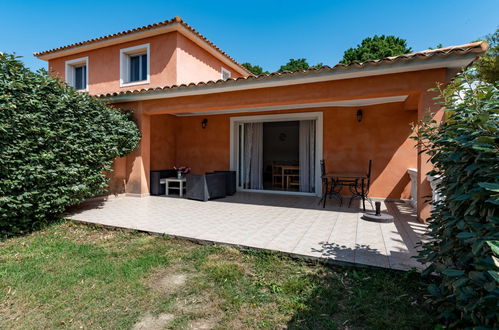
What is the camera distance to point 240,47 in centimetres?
1953

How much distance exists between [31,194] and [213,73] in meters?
8.79

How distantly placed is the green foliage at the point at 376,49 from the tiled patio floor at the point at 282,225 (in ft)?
65.7

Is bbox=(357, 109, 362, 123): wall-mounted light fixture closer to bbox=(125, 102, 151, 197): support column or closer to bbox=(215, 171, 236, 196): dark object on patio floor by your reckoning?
bbox=(215, 171, 236, 196): dark object on patio floor

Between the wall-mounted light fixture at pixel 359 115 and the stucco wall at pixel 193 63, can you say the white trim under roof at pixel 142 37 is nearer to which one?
the stucco wall at pixel 193 63

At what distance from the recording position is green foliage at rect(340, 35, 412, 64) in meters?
22.4

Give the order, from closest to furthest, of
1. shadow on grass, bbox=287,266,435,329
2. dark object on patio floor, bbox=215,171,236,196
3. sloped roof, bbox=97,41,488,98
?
shadow on grass, bbox=287,266,435,329 < sloped roof, bbox=97,41,488,98 < dark object on patio floor, bbox=215,171,236,196

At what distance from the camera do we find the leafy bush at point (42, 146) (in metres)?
4.41

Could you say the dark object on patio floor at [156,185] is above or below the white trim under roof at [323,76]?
below

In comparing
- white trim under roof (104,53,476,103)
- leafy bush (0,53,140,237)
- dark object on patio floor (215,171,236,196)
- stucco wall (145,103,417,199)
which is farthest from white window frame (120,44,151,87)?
dark object on patio floor (215,171,236,196)

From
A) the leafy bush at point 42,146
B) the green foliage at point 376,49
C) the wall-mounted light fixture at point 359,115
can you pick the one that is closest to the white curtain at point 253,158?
the wall-mounted light fixture at point 359,115

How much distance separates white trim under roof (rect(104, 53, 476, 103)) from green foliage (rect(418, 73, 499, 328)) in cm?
306

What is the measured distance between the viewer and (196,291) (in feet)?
9.10

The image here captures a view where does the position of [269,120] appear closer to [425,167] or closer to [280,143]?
[280,143]

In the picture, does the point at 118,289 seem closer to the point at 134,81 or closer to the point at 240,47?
the point at 134,81
